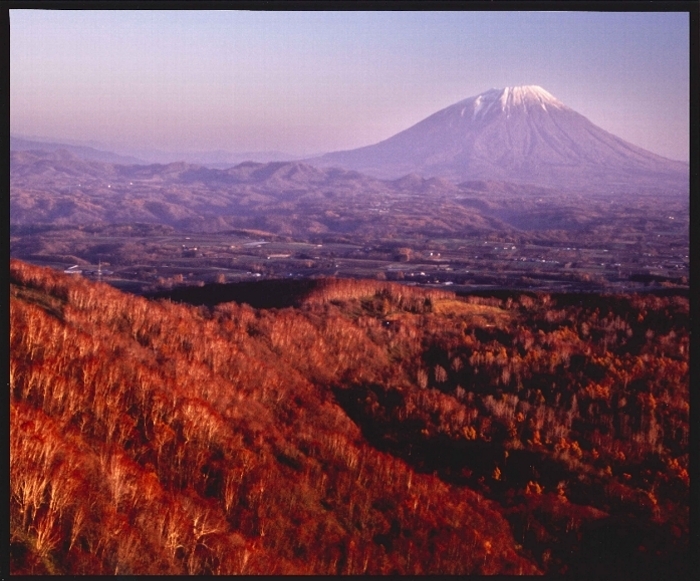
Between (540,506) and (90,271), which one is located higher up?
(90,271)

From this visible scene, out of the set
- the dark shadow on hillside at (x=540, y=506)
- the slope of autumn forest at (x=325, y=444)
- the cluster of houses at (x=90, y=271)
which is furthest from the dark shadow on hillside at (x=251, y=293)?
the dark shadow on hillside at (x=540, y=506)

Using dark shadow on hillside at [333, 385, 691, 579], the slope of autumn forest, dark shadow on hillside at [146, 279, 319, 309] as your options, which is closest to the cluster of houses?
dark shadow on hillside at [146, 279, 319, 309]

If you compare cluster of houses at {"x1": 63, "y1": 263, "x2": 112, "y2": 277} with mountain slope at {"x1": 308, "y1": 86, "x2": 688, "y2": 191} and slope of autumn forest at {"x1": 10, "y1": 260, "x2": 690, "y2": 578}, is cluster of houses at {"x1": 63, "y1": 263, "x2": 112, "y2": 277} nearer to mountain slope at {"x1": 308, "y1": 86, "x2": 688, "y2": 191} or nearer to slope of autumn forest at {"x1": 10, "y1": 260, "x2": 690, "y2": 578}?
A: slope of autumn forest at {"x1": 10, "y1": 260, "x2": 690, "y2": 578}

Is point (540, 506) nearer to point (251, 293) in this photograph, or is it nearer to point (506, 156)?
point (251, 293)

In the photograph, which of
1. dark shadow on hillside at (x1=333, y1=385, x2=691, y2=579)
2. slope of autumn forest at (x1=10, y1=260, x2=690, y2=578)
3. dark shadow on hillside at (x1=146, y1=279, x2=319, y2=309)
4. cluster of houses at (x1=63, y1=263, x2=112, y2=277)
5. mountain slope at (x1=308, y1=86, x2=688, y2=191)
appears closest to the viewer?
slope of autumn forest at (x1=10, y1=260, x2=690, y2=578)

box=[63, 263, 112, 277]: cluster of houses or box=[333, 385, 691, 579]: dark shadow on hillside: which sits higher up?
box=[63, 263, 112, 277]: cluster of houses

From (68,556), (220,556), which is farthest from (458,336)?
(68,556)

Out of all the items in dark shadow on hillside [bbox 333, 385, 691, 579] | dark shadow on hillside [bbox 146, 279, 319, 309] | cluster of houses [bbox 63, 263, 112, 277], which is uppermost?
cluster of houses [bbox 63, 263, 112, 277]

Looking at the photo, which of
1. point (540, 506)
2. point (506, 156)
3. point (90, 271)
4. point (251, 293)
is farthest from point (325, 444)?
point (506, 156)
